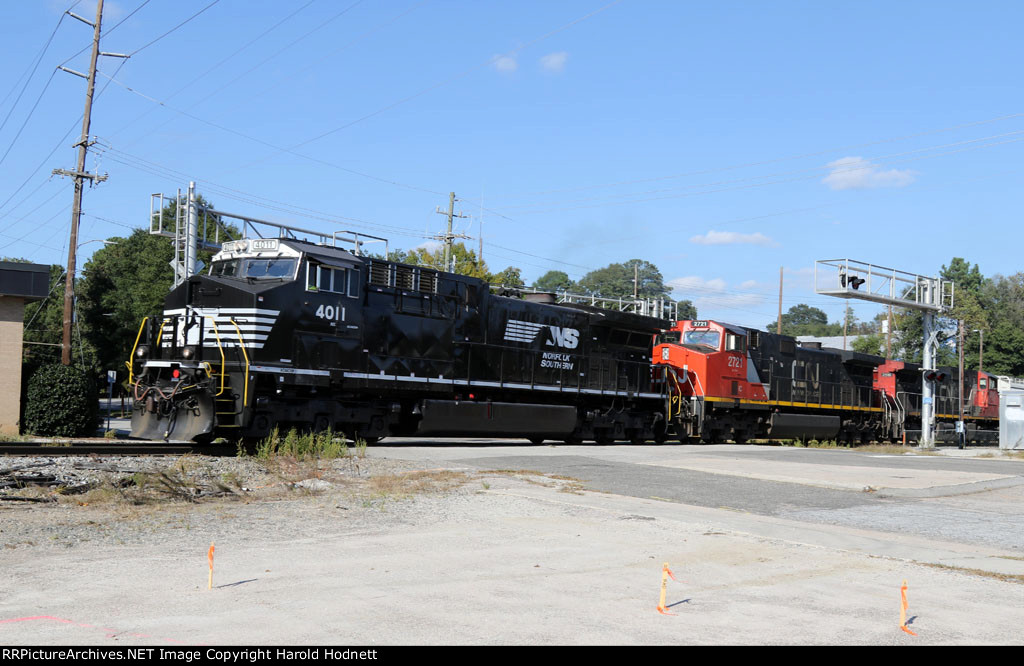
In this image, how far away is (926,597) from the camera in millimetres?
6957

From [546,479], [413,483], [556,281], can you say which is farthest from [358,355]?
[556,281]

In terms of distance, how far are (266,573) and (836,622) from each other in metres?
4.36

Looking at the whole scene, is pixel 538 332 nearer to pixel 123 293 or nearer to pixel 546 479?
pixel 546 479

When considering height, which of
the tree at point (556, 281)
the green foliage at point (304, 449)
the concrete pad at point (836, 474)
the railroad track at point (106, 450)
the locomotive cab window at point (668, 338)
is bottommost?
the concrete pad at point (836, 474)

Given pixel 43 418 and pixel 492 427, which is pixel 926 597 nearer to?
pixel 492 427

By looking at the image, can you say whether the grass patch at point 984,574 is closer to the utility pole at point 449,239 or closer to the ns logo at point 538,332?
the ns logo at point 538,332

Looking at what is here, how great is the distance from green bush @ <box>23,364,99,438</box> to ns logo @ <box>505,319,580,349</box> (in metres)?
13.4

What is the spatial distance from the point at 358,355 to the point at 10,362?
12.3m

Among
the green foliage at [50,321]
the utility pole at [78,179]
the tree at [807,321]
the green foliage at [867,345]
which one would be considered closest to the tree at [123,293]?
the green foliage at [50,321]

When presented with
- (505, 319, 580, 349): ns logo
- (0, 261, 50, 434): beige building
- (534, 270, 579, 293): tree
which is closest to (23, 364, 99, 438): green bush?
(0, 261, 50, 434): beige building

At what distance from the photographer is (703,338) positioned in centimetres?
3009

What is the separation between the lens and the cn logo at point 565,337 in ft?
81.2

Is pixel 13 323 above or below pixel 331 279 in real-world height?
below

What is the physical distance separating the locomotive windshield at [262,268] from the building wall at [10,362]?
10.2 m
